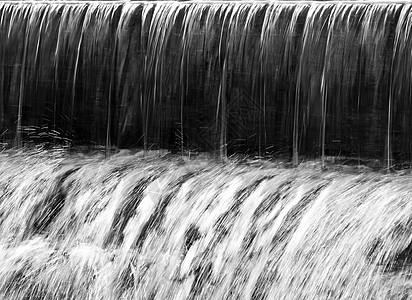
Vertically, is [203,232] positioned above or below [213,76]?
below

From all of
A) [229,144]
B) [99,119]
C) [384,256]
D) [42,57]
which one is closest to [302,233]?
[384,256]

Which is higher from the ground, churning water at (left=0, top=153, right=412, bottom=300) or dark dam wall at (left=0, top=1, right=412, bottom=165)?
dark dam wall at (left=0, top=1, right=412, bottom=165)

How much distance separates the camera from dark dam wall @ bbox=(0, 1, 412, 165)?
816cm

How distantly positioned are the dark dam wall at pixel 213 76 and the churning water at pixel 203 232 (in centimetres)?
33

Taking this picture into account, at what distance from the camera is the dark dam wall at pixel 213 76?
8.16m

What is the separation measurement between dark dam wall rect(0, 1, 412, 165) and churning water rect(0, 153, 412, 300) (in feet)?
1.09

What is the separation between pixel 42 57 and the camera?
10188mm

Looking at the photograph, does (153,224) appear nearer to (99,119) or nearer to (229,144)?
(229,144)

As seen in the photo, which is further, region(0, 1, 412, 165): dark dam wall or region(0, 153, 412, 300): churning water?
region(0, 1, 412, 165): dark dam wall

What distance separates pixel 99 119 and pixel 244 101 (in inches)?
63.5

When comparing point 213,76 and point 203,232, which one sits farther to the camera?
point 213,76

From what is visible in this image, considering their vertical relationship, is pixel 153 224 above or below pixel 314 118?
below

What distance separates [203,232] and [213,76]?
198 cm

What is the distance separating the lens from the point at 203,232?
7.52 meters
